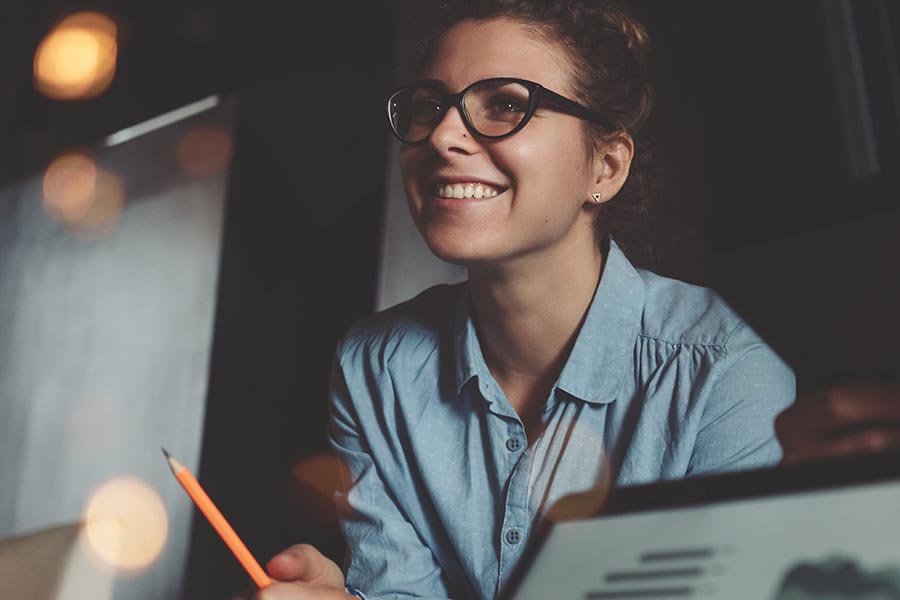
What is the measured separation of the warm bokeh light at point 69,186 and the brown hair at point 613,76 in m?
1.17

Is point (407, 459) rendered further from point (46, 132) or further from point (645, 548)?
point (46, 132)

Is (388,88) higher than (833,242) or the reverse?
higher

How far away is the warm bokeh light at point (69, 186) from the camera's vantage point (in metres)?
1.55

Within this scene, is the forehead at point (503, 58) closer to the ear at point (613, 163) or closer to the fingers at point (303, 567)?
the ear at point (613, 163)

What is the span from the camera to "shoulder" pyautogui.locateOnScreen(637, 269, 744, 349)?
20.2 inches

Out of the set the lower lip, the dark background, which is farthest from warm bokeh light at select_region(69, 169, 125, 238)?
the lower lip

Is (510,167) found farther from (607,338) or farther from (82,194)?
(82,194)

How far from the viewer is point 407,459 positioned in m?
0.59

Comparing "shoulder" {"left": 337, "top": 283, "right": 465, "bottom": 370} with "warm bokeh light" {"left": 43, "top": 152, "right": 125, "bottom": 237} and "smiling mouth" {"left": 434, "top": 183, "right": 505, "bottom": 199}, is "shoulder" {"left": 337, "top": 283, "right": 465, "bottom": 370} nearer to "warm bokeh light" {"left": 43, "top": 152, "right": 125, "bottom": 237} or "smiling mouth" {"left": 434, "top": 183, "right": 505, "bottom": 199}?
"smiling mouth" {"left": 434, "top": 183, "right": 505, "bottom": 199}

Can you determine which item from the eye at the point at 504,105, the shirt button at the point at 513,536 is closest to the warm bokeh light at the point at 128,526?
the shirt button at the point at 513,536

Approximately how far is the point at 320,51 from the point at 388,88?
0.55 feet

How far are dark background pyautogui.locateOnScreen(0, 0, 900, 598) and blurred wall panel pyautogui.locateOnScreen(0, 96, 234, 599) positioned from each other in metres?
0.06

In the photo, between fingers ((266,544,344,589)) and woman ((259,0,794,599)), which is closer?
fingers ((266,544,344,589))

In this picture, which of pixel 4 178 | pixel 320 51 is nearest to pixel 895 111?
pixel 320 51
